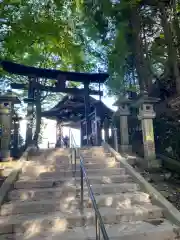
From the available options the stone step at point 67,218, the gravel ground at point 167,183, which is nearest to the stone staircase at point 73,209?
the stone step at point 67,218

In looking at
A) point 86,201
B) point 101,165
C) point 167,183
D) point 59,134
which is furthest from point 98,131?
point 86,201

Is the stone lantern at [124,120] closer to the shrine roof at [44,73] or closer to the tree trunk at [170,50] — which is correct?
the tree trunk at [170,50]

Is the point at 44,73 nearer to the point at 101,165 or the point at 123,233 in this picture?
the point at 101,165

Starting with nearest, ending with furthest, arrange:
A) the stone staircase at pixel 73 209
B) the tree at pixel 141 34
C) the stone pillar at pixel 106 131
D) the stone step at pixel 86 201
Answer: the stone staircase at pixel 73 209, the stone step at pixel 86 201, the tree at pixel 141 34, the stone pillar at pixel 106 131

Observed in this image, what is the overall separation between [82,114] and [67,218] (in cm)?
1353

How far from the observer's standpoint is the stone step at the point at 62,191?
5.18m

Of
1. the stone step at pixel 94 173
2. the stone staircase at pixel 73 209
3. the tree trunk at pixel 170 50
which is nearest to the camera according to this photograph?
the stone staircase at pixel 73 209

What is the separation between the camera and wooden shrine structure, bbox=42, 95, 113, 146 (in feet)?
46.1

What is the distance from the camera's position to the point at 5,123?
9117 mm

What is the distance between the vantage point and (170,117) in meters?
8.82

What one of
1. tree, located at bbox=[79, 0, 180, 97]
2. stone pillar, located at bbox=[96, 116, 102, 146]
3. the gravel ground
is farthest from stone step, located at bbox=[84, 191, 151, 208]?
stone pillar, located at bbox=[96, 116, 102, 146]

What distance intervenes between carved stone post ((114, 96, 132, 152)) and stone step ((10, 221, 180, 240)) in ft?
19.0

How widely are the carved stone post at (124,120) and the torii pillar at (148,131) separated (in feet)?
3.63

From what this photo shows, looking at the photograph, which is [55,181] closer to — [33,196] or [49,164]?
[33,196]
